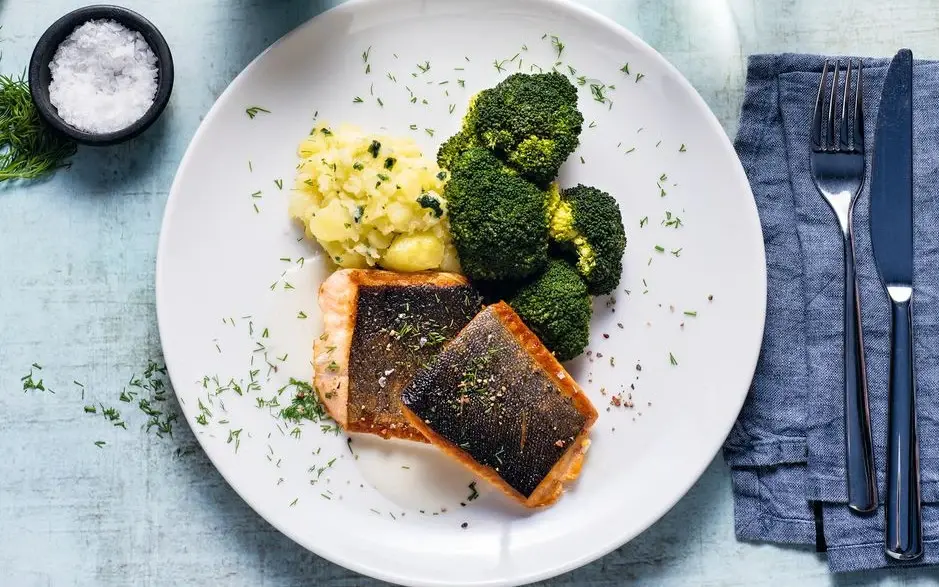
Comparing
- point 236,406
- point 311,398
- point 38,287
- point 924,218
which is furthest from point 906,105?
point 38,287

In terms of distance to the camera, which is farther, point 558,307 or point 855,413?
point 855,413

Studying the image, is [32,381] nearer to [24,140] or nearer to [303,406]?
[24,140]

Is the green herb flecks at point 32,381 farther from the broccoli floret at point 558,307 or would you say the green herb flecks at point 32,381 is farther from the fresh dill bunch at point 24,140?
the broccoli floret at point 558,307

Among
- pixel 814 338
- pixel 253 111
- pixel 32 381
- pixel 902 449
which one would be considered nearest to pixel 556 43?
pixel 253 111

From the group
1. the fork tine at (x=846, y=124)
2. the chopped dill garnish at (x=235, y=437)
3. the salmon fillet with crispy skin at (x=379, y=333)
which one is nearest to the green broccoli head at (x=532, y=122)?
the salmon fillet with crispy skin at (x=379, y=333)

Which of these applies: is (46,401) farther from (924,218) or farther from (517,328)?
(924,218)

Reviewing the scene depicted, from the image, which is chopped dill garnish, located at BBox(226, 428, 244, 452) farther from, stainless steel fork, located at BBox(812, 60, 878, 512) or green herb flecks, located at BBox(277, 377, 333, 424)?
stainless steel fork, located at BBox(812, 60, 878, 512)
